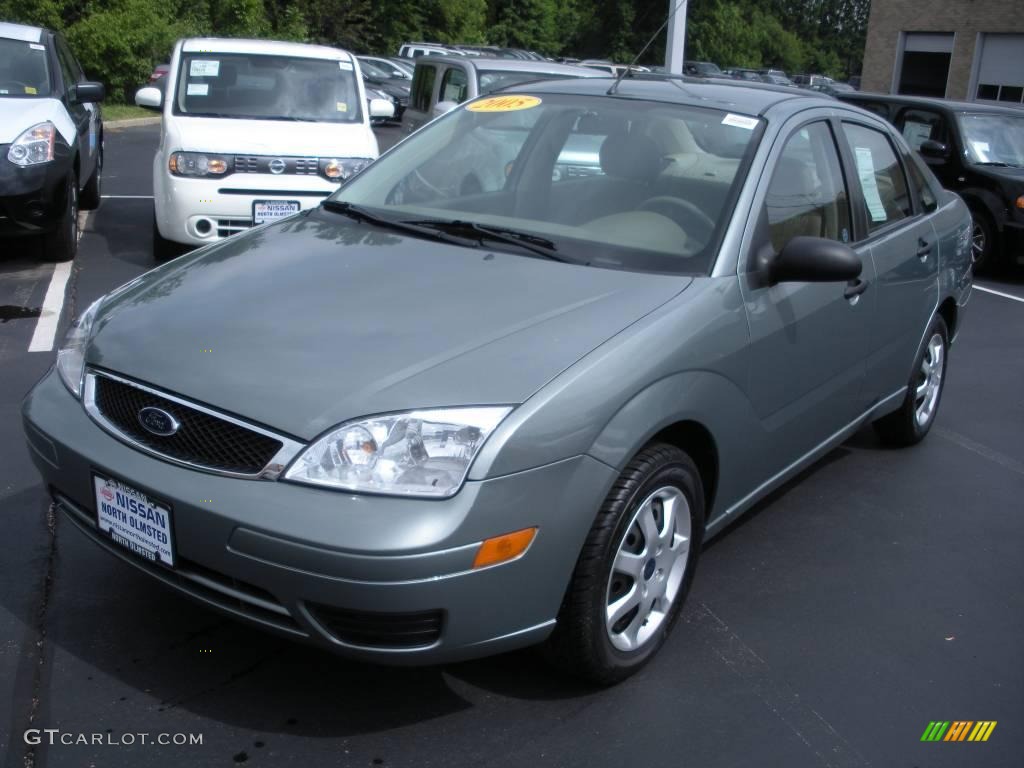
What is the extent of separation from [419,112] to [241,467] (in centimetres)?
899

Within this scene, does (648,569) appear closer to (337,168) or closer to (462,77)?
(337,168)

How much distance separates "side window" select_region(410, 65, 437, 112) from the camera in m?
10.9

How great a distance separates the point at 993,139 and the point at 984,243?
3.50 ft

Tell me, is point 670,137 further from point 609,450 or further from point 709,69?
point 709,69

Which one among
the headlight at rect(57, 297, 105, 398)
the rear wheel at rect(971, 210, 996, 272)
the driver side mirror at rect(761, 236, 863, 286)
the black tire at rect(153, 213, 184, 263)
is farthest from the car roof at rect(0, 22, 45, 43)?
the rear wheel at rect(971, 210, 996, 272)

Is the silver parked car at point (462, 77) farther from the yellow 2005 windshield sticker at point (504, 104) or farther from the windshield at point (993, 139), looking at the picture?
the yellow 2005 windshield sticker at point (504, 104)

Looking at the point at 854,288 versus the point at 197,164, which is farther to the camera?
the point at 197,164

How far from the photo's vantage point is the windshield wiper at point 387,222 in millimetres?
3612

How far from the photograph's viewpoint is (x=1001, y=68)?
32125 mm

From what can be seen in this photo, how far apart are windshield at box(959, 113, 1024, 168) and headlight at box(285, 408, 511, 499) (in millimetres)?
8942

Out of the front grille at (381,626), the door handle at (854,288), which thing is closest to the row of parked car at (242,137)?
the door handle at (854,288)

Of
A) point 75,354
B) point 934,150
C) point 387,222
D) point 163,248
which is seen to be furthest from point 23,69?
point 934,150

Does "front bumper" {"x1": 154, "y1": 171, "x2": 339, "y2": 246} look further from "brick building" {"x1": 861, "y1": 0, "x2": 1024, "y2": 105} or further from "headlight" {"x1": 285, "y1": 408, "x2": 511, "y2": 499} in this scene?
"brick building" {"x1": 861, "y1": 0, "x2": 1024, "y2": 105}

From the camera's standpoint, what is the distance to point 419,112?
11094 mm
